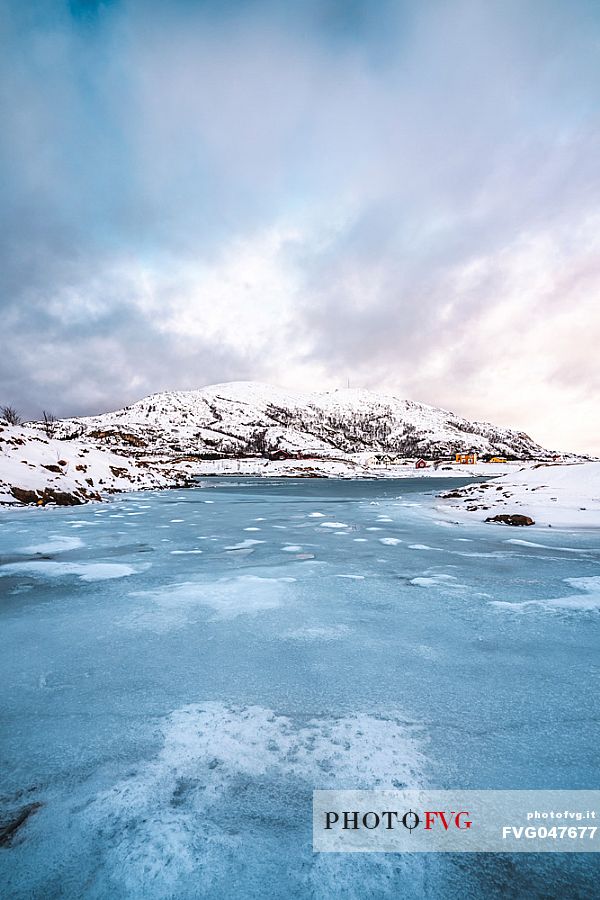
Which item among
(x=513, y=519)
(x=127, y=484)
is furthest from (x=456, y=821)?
(x=127, y=484)

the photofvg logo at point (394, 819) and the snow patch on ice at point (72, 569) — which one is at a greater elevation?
the photofvg logo at point (394, 819)

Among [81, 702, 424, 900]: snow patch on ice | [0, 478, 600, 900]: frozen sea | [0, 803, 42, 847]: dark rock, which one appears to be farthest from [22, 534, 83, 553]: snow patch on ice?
[0, 803, 42, 847]: dark rock

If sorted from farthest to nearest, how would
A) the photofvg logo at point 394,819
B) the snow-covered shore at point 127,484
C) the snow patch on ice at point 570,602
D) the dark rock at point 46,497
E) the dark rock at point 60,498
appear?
1. the dark rock at point 60,498
2. the dark rock at point 46,497
3. the snow-covered shore at point 127,484
4. the snow patch on ice at point 570,602
5. the photofvg logo at point 394,819

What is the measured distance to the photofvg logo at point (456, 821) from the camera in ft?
5.67

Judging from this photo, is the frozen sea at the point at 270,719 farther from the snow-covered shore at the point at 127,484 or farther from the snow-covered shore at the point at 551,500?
the snow-covered shore at the point at 127,484

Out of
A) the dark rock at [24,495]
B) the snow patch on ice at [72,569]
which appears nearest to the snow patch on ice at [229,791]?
the snow patch on ice at [72,569]

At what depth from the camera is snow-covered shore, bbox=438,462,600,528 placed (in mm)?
12570

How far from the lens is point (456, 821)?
1820 mm

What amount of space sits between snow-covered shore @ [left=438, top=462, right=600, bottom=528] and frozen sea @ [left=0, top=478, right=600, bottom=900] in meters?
7.52

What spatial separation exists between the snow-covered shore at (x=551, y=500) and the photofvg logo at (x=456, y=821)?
38.7 ft

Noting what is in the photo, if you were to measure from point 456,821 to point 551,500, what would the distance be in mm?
15686

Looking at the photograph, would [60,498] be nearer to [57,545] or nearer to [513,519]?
[57,545]

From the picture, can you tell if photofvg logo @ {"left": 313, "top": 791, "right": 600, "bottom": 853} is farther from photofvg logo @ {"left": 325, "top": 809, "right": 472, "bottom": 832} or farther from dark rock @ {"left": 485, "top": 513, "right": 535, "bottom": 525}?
dark rock @ {"left": 485, "top": 513, "right": 535, "bottom": 525}

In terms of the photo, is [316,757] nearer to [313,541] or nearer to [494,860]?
[494,860]
